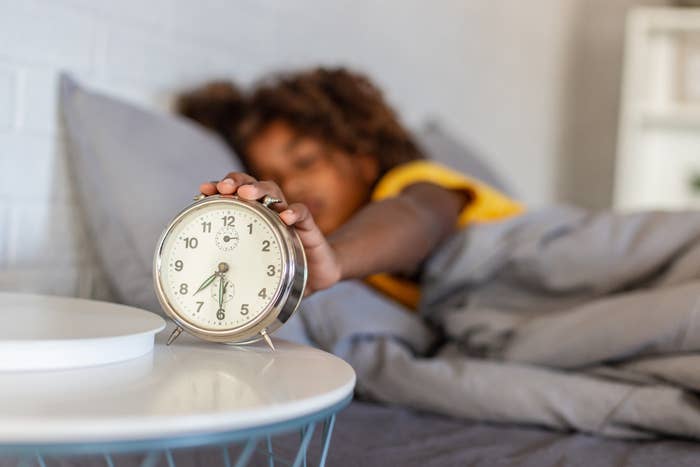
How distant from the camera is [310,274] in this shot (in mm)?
932

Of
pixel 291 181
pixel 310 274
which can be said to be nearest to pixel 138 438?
pixel 310 274

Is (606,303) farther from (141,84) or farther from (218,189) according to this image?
(141,84)

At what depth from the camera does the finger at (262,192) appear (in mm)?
792

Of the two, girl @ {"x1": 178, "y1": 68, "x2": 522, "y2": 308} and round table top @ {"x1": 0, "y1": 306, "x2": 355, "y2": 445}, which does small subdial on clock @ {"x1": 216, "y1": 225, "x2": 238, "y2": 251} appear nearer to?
round table top @ {"x1": 0, "y1": 306, "x2": 355, "y2": 445}

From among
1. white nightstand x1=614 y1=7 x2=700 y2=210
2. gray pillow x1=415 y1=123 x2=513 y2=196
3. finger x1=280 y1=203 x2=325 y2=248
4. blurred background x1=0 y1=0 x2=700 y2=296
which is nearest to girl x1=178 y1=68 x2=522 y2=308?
blurred background x1=0 y1=0 x2=700 y2=296

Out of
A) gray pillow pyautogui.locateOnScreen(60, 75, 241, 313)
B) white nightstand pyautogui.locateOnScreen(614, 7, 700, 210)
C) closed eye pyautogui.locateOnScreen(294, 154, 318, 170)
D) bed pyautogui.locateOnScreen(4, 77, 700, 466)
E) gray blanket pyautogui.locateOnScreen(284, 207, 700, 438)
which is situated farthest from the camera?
white nightstand pyautogui.locateOnScreen(614, 7, 700, 210)

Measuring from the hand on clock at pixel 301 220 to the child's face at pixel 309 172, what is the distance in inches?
23.6

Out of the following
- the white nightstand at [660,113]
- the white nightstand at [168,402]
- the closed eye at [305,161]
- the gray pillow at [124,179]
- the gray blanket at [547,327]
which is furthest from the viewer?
the white nightstand at [660,113]

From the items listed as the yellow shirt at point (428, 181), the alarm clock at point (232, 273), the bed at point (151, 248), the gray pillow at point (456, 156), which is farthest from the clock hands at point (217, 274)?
the gray pillow at point (456, 156)

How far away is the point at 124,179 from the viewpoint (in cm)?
131

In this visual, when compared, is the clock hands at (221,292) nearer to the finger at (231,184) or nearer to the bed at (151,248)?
the finger at (231,184)

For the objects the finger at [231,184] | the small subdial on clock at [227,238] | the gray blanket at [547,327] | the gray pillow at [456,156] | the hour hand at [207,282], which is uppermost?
the finger at [231,184]

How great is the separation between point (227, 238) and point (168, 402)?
0.80ft

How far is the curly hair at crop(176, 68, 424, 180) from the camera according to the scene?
160 centimetres
